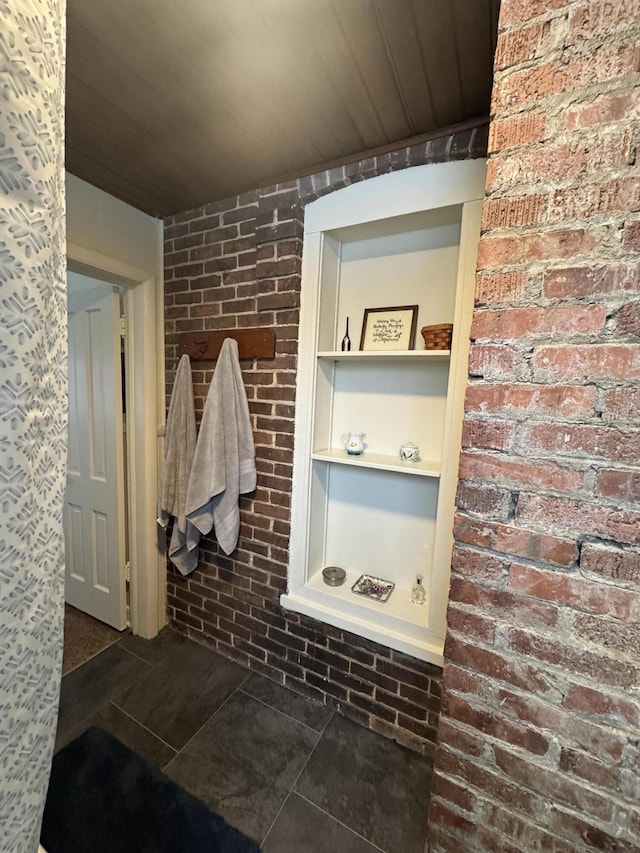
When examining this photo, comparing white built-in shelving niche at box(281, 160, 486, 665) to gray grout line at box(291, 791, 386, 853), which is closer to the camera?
gray grout line at box(291, 791, 386, 853)

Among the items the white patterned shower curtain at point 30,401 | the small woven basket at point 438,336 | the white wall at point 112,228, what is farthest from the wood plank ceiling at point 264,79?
the small woven basket at point 438,336

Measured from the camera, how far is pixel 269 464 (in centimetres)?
163

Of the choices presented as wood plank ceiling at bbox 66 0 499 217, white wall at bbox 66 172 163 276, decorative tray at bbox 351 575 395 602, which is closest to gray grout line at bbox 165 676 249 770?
decorative tray at bbox 351 575 395 602

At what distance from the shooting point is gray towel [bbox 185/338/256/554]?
1.60 metres

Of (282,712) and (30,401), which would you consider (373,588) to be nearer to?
(282,712)

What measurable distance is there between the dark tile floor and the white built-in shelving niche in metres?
0.50

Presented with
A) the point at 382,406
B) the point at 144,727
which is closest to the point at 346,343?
the point at 382,406

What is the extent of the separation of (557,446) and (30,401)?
3.12 ft

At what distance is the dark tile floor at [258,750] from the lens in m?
1.17

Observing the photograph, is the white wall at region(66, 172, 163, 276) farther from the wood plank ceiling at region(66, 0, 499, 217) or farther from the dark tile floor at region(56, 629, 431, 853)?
the dark tile floor at region(56, 629, 431, 853)

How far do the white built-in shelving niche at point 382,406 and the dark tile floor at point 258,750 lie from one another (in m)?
0.50

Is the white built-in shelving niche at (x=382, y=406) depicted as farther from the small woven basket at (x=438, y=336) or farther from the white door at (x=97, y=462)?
the white door at (x=97, y=462)

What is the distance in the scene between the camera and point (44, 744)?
0.58 meters

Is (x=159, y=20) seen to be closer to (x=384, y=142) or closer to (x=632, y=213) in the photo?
(x=384, y=142)
